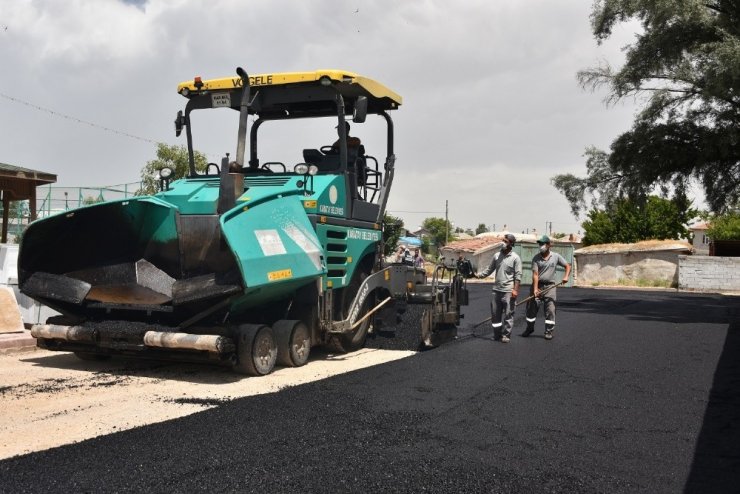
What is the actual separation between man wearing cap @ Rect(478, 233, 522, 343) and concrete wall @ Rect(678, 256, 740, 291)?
19.6m

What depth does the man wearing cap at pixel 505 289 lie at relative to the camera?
9484 millimetres

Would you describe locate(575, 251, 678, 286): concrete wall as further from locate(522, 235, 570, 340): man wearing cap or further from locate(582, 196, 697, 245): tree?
locate(522, 235, 570, 340): man wearing cap

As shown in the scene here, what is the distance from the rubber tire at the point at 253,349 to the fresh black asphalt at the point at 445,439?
649mm

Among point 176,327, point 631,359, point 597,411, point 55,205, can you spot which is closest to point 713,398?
point 597,411

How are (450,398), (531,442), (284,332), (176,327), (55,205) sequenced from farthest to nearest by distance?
1. (55,205)
2. (284,332)
3. (176,327)
4. (450,398)
5. (531,442)

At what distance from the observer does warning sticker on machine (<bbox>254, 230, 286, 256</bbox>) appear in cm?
606

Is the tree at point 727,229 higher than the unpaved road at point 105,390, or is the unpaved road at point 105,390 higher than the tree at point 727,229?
the tree at point 727,229

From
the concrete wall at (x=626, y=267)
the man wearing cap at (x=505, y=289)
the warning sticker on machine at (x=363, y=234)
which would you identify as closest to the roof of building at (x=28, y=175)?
the warning sticker on machine at (x=363, y=234)

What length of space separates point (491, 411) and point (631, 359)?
3.49 m

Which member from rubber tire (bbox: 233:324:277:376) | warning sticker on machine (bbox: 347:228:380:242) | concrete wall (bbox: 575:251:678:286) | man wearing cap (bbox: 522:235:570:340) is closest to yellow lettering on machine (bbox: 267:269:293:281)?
rubber tire (bbox: 233:324:277:376)

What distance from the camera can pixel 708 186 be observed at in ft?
67.9

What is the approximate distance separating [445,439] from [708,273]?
25.1 m

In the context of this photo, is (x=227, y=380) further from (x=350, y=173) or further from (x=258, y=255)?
(x=350, y=173)

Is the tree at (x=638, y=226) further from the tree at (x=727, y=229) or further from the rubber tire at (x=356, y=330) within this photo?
the rubber tire at (x=356, y=330)
